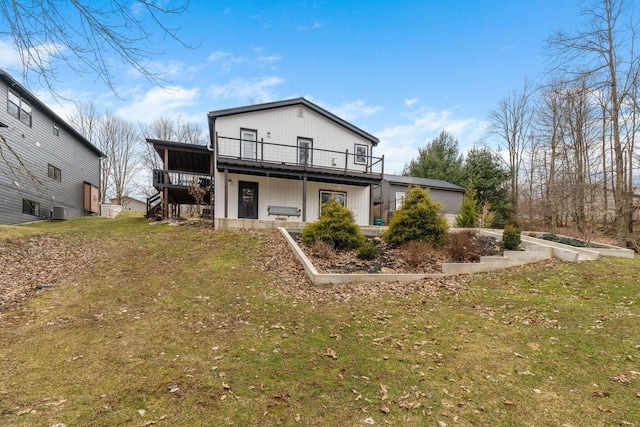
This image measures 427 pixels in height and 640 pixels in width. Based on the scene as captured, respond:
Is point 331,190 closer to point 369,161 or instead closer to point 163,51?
point 369,161

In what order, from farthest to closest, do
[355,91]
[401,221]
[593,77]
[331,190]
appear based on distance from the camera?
[331,190]
[355,91]
[593,77]
[401,221]

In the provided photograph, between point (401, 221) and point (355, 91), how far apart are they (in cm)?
865

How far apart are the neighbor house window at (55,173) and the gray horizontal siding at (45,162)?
0.76ft

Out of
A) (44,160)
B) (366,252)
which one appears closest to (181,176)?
(44,160)

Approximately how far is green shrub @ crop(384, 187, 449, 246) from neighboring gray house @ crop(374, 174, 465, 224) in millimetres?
10086

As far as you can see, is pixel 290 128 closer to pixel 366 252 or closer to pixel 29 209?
pixel 366 252

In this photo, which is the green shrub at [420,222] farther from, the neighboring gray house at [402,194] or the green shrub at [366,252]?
the neighboring gray house at [402,194]

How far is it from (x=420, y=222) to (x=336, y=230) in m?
2.94

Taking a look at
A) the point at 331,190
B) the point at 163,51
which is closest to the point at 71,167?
the point at 331,190

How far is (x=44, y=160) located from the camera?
17.0 m

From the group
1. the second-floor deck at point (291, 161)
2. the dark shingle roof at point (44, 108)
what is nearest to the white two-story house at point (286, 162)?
the second-floor deck at point (291, 161)

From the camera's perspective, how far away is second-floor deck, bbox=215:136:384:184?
13680 mm

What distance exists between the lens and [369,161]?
674 inches

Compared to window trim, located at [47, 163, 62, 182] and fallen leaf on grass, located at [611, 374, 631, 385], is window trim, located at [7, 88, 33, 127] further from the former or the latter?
fallen leaf on grass, located at [611, 374, 631, 385]
